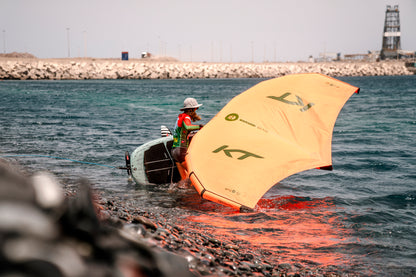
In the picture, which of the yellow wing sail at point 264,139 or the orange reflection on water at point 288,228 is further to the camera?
the yellow wing sail at point 264,139

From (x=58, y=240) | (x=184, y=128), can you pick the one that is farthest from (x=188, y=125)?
(x=58, y=240)

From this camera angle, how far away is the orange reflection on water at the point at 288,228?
6059 mm

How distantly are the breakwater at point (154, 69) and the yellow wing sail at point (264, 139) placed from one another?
117 metres

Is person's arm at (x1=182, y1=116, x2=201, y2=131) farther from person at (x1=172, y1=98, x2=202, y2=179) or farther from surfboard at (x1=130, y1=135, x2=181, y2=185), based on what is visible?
surfboard at (x1=130, y1=135, x2=181, y2=185)

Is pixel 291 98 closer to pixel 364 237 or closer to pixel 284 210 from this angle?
pixel 284 210

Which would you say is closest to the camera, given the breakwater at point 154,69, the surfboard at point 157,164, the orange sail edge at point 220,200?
the orange sail edge at point 220,200

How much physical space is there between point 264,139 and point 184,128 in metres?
2.03

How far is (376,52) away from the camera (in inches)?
7072

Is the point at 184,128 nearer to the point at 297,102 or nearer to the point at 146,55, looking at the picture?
the point at 297,102

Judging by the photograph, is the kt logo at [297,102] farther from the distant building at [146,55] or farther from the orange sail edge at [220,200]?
the distant building at [146,55]

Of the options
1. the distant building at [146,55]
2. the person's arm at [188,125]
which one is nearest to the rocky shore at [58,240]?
the person's arm at [188,125]

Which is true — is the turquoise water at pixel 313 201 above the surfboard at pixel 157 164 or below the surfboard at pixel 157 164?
below

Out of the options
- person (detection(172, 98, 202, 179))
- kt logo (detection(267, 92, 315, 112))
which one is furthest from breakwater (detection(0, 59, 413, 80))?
kt logo (detection(267, 92, 315, 112))

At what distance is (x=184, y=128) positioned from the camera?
30.9 ft
